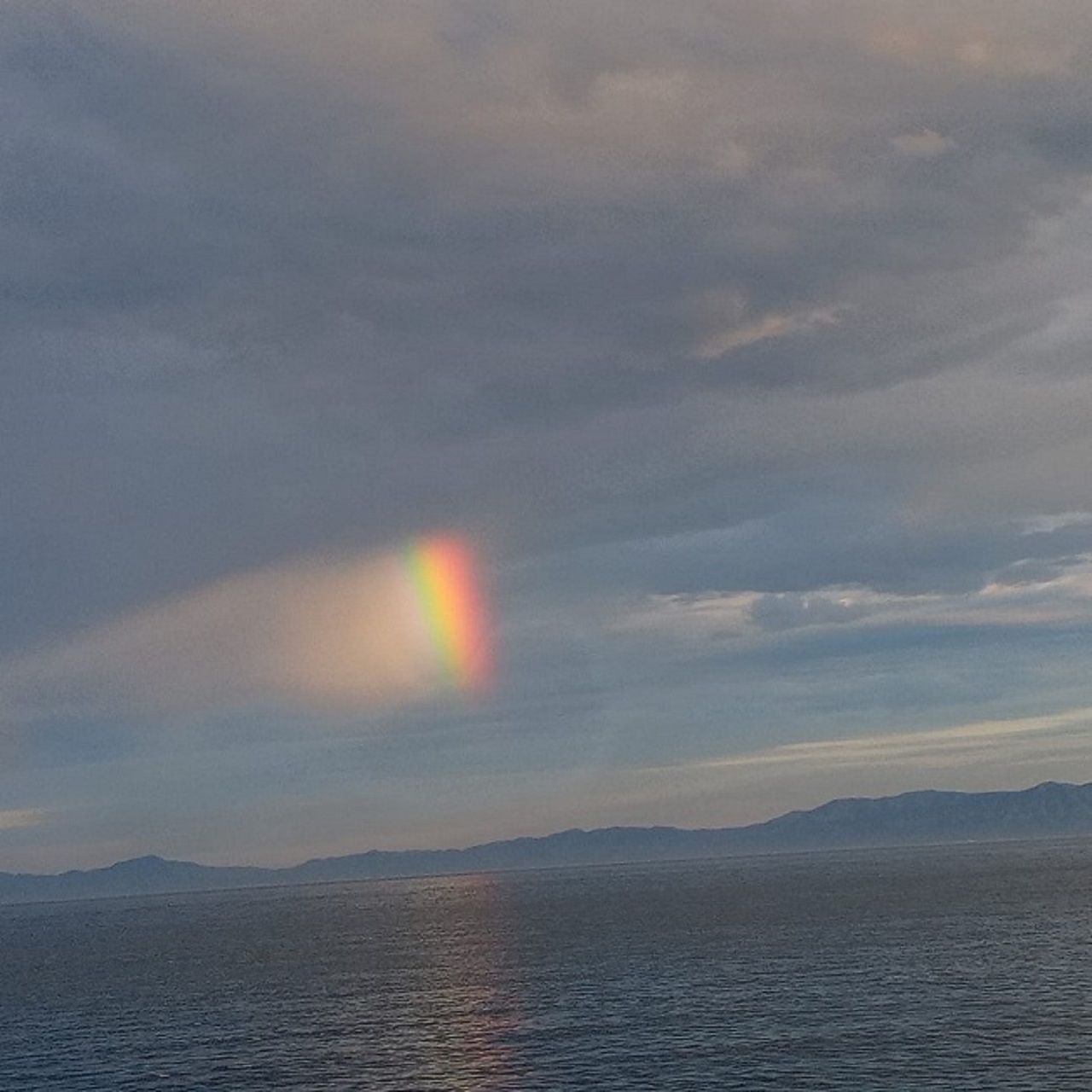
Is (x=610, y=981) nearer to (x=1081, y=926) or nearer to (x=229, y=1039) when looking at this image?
(x=229, y=1039)

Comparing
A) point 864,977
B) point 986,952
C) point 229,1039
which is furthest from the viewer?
point 986,952

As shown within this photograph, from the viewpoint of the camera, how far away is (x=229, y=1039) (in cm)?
12069

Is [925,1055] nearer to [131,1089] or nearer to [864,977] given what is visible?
[864,977]

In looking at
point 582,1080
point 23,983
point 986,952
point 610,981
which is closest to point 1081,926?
point 986,952

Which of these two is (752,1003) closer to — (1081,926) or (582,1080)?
(582,1080)

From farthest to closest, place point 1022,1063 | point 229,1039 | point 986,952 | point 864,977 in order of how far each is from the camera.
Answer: point 986,952 < point 864,977 < point 229,1039 < point 1022,1063

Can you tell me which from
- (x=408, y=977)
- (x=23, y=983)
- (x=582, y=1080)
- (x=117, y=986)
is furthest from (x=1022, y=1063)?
(x=23, y=983)

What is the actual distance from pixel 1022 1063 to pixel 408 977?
91.5 meters

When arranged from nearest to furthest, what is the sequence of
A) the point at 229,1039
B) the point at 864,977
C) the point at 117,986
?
the point at 229,1039 → the point at 864,977 → the point at 117,986

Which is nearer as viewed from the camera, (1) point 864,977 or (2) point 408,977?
(1) point 864,977

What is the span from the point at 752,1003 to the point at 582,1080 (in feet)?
116

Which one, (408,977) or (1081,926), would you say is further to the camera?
(1081,926)

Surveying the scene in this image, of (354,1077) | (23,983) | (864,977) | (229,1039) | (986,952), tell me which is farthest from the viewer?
(23,983)

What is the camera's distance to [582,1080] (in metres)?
92.4
